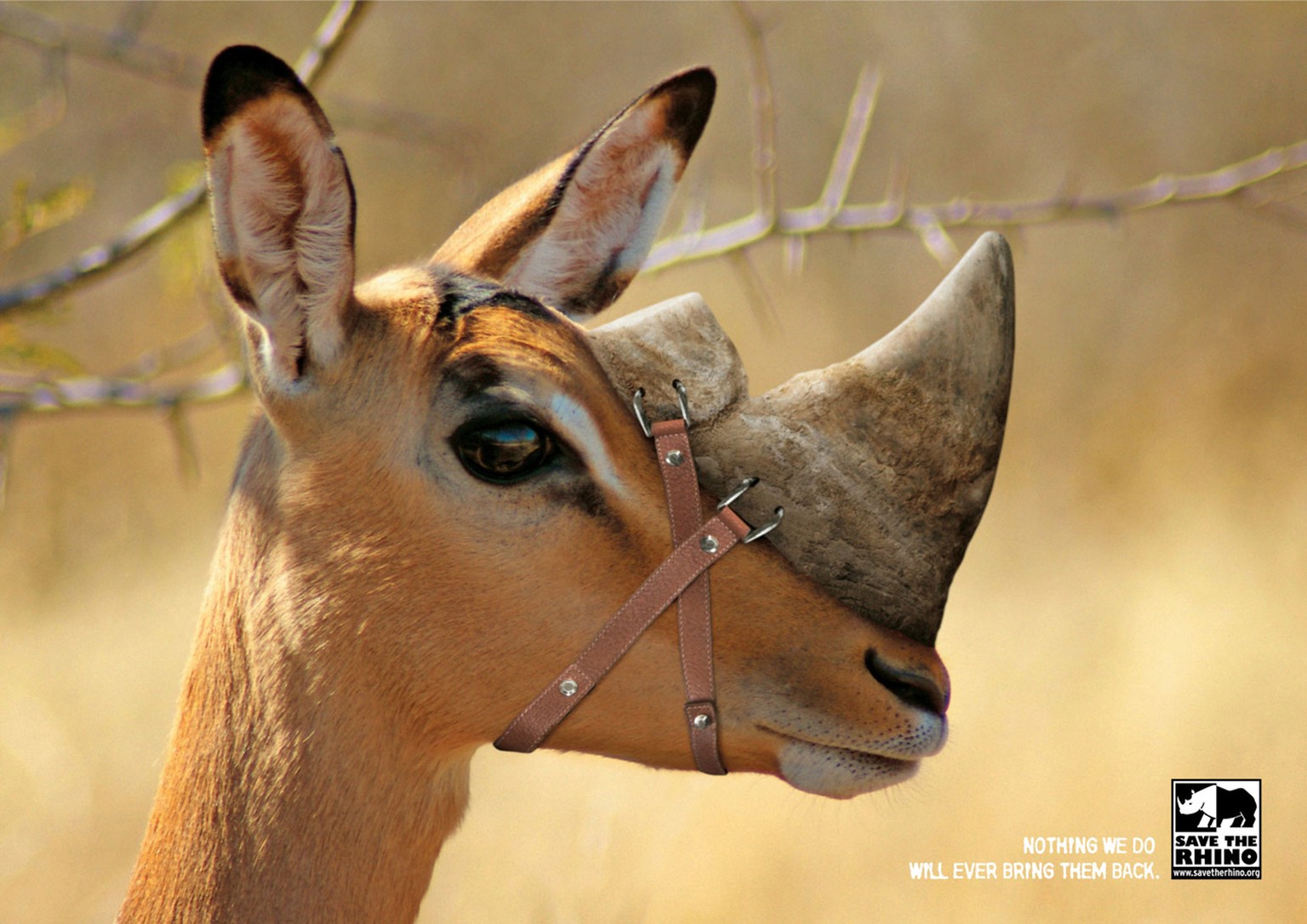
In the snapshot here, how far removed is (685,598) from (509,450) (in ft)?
1.48

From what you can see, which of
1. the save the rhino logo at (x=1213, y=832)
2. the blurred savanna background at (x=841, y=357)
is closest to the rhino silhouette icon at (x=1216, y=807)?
the save the rhino logo at (x=1213, y=832)

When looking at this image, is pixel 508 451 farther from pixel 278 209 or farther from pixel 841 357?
pixel 841 357

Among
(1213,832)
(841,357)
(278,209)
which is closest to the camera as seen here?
(278,209)

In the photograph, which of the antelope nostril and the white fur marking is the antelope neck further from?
the antelope nostril

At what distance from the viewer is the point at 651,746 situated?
2428 millimetres

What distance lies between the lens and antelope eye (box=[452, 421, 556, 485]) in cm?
236

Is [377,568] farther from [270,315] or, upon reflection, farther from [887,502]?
[887,502]

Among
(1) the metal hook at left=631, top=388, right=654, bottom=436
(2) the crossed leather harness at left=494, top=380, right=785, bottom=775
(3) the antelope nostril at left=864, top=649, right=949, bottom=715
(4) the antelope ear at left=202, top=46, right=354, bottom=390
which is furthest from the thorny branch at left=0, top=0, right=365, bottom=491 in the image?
(3) the antelope nostril at left=864, top=649, right=949, bottom=715

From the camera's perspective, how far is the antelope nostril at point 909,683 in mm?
2326

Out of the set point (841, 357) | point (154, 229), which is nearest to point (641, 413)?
point (154, 229)

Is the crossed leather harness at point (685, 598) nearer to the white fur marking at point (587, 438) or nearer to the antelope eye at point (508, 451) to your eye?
the white fur marking at point (587, 438)

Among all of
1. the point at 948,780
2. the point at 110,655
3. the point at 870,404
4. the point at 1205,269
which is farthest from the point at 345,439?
the point at 1205,269

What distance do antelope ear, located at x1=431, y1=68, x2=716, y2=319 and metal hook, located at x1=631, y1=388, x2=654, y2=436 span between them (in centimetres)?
55

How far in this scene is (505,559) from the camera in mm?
2350
